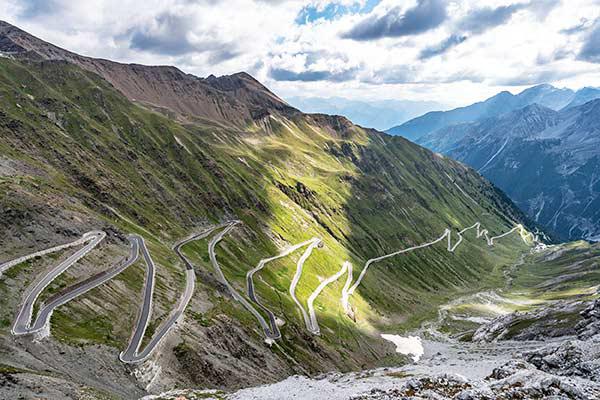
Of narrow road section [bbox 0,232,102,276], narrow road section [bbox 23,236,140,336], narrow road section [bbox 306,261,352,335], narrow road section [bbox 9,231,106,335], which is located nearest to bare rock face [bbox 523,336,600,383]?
narrow road section [bbox 23,236,140,336]

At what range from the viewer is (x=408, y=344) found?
487 feet

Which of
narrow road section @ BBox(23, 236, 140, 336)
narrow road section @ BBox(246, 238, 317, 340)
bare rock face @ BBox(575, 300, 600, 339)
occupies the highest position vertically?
narrow road section @ BBox(23, 236, 140, 336)

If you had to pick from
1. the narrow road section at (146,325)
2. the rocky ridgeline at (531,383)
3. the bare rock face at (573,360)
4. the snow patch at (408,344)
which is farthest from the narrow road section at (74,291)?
the snow patch at (408,344)

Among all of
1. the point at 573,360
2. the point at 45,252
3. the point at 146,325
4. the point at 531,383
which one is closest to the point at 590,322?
the point at 573,360

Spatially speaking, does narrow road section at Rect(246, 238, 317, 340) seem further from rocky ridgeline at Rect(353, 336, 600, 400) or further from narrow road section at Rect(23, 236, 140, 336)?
rocky ridgeline at Rect(353, 336, 600, 400)

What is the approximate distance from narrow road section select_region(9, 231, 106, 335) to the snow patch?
316 ft

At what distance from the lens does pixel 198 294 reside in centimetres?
11175

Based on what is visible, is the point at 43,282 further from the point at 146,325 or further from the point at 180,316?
the point at 180,316

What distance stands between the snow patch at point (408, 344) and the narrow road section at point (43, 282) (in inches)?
3793

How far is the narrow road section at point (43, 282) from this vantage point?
67.8 m

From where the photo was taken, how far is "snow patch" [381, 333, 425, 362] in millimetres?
137100

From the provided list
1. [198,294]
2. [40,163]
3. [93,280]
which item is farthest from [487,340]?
[40,163]

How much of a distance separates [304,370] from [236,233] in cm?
9633

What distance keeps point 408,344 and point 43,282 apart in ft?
371
